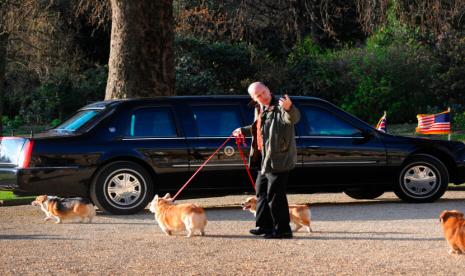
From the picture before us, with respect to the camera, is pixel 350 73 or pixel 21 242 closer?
pixel 21 242

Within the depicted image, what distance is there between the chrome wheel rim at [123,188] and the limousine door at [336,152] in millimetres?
2293

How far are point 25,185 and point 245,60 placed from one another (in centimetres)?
2217

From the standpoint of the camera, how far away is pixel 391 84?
3319cm

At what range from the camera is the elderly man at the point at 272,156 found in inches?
373

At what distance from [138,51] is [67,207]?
227 inches

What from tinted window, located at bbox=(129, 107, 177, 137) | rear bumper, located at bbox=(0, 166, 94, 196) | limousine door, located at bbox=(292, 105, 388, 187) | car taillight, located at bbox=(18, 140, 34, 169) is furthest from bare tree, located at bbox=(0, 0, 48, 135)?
limousine door, located at bbox=(292, 105, 388, 187)

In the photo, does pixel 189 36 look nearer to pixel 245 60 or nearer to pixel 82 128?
pixel 245 60

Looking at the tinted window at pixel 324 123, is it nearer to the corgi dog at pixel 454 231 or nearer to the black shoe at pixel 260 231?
the black shoe at pixel 260 231

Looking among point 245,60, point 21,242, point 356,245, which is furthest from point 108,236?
point 245,60

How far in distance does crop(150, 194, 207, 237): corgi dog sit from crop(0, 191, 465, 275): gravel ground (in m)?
0.12

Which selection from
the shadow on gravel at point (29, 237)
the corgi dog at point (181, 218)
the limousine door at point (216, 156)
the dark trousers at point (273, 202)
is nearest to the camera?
the dark trousers at point (273, 202)

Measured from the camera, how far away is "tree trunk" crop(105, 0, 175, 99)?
1681cm

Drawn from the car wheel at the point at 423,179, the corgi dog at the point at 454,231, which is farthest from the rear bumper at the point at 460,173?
the corgi dog at the point at 454,231

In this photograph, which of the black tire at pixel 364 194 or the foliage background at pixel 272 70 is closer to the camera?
the black tire at pixel 364 194
